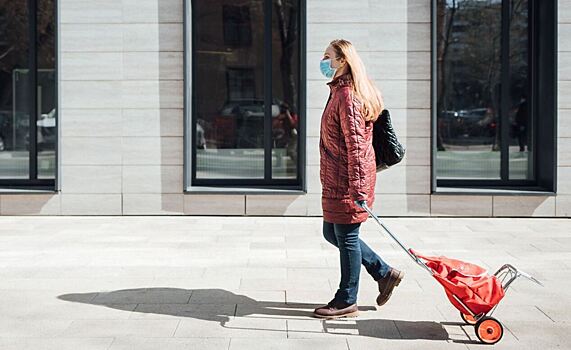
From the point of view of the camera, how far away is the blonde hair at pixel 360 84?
22.2 feet

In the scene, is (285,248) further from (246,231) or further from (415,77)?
(415,77)

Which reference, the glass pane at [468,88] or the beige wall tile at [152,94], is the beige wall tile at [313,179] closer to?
the glass pane at [468,88]

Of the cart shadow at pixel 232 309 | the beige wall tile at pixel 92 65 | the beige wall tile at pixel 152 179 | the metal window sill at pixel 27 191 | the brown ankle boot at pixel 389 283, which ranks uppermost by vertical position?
the beige wall tile at pixel 92 65

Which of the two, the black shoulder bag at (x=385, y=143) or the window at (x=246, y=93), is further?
the window at (x=246, y=93)

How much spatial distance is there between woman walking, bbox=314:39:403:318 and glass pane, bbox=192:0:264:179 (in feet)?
24.9

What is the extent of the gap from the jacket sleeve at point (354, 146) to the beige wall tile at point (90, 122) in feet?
25.4

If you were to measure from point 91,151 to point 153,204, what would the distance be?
1284mm

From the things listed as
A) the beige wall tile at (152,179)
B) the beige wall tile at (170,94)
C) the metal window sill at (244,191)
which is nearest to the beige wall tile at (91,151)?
the beige wall tile at (152,179)

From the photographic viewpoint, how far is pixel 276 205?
13.7m

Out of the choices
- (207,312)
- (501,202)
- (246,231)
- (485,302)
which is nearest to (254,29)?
(246,231)

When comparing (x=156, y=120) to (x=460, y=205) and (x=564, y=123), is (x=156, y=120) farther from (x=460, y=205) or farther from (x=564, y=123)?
(x=564, y=123)

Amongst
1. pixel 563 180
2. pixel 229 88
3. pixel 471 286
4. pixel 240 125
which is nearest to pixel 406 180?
pixel 563 180

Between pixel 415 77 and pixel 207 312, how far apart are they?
24.5 ft

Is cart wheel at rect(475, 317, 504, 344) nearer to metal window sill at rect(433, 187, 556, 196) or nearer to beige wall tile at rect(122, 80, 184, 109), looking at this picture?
metal window sill at rect(433, 187, 556, 196)
